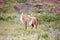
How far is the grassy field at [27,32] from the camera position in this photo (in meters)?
2.45

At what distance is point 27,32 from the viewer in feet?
8.11

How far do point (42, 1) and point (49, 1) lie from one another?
106mm

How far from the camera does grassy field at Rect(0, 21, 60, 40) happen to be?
2445 mm

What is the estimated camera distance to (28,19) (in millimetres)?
2531

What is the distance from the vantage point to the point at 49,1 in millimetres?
2568

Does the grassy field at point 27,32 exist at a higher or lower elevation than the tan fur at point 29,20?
lower

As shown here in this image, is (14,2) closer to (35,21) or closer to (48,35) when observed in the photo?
(35,21)

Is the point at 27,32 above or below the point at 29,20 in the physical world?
below

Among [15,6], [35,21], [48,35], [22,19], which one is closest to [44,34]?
[48,35]

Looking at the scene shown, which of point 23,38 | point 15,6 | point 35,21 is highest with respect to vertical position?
point 15,6

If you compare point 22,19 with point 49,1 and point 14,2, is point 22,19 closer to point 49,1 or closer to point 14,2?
point 14,2

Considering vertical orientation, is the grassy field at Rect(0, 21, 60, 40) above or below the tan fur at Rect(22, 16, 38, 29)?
below

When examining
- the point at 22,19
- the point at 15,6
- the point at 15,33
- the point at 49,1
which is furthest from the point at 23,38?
the point at 49,1

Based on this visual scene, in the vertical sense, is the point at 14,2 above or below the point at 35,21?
above
